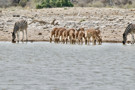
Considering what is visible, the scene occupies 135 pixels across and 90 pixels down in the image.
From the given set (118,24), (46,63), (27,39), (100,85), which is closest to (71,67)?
(46,63)

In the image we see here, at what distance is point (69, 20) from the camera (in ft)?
117

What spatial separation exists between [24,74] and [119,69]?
2864mm

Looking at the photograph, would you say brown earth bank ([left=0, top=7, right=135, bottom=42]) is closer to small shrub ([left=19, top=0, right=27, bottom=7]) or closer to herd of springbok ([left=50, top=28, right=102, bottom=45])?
herd of springbok ([left=50, top=28, right=102, bottom=45])

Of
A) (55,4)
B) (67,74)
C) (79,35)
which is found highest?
(55,4)

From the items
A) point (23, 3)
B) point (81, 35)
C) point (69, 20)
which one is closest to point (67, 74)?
point (81, 35)

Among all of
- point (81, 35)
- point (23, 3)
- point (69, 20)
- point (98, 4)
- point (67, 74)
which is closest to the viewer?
point (67, 74)

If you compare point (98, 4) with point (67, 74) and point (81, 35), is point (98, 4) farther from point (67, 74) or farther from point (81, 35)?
point (67, 74)

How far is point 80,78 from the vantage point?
11.9 metres

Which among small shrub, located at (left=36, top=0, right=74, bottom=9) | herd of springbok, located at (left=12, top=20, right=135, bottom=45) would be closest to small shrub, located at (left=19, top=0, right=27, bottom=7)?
small shrub, located at (left=36, top=0, right=74, bottom=9)

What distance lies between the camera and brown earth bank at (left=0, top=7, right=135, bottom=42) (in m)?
32.1

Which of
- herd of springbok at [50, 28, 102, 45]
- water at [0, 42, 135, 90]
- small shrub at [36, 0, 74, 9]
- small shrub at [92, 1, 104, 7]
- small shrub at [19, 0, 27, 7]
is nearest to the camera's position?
water at [0, 42, 135, 90]

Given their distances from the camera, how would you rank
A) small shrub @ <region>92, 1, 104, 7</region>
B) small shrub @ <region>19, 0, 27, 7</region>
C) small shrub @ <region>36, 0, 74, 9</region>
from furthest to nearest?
small shrub @ <region>19, 0, 27, 7</region>
small shrub @ <region>92, 1, 104, 7</region>
small shrub @ <region>36, 0, 74, 9</region>

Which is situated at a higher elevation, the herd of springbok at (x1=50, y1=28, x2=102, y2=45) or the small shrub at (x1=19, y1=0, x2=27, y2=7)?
the small shrub at (x1=19, y1=0, x2=27, y2=7)

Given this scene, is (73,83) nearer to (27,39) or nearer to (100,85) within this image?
(100,85)
